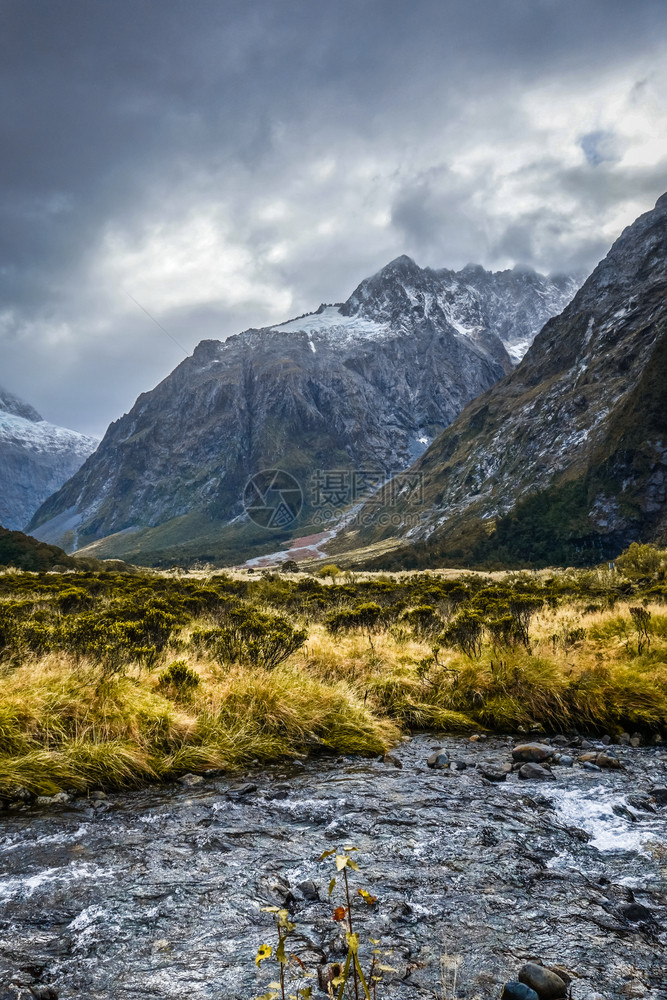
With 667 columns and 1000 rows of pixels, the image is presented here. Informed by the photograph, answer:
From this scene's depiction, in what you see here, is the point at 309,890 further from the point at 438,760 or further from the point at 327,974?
the point at 438,760

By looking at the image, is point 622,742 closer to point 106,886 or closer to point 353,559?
point 106,886

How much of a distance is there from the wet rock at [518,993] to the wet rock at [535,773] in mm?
4852

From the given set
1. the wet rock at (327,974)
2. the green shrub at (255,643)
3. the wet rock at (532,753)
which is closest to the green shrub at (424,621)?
the green shrub at (255,643)

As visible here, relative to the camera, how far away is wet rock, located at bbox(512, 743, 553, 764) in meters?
8.88

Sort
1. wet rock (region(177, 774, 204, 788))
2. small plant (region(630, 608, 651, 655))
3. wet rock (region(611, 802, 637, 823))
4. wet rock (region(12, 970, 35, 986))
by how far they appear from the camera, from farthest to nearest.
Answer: small plant (region(630, 608, 651, 655)) → wet rock (region(177, 774, 204, 788)) → wet rock (region(611, 802, 637, 823)) → wet rock (region(12, 970, 35, 986))

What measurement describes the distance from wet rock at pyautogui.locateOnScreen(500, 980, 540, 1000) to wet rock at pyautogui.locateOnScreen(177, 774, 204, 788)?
5.53 metres

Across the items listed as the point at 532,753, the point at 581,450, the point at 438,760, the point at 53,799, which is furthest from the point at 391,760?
the point at 581,450

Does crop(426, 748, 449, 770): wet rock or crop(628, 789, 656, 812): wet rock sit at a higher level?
crop(426, 748, 449, 770): wet rock

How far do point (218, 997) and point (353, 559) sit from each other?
150236 mm

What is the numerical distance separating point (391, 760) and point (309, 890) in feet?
13.2

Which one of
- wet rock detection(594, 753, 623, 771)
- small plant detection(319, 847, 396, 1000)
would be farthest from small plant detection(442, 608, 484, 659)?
small plant detection(319, 847, 396, 1000)

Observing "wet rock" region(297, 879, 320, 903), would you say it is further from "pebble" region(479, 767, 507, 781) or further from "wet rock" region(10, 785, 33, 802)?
"wet rock" region(10, 785, 33, 802)

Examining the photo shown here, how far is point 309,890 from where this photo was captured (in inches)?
203

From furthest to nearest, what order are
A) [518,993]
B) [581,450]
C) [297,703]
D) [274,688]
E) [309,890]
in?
[581,450], [274,688], [297,703], [309,890], [518,993]
